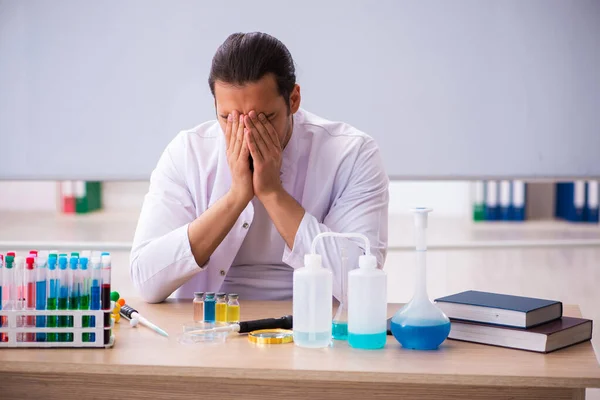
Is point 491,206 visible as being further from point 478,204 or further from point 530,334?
point 530,334

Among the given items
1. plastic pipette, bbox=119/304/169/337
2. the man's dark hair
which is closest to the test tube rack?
plastic pipette, bbox=119/304/169/337

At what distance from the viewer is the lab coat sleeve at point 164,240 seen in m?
1.84

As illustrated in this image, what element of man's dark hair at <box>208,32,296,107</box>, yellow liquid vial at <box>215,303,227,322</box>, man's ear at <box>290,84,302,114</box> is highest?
man's dark hair at <box>208,32,296,107</box>

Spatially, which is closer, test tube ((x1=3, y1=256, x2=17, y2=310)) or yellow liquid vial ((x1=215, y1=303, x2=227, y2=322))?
test tube ((x1=3, y1=256, x2=17, y2=310))

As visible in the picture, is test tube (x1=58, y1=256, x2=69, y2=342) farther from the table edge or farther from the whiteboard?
the whiteboard

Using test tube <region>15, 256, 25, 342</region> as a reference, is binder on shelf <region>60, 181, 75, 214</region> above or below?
above

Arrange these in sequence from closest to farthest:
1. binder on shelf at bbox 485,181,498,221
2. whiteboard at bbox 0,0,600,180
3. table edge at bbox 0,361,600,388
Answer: table edge at bbox 0,361,600,388, whiteboard at bbox 0,0,600,180, binder on shelf at bbox 485,181,498,221

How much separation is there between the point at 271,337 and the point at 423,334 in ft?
0.86

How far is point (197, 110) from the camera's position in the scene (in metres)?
3.94

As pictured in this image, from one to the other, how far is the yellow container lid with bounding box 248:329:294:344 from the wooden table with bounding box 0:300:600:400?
16 millimetres

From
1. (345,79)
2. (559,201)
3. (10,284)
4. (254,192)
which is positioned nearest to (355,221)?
(254,192)

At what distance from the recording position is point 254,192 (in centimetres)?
192

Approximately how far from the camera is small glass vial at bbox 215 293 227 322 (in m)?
1.57

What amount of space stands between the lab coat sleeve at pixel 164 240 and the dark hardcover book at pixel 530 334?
25.8 inches
